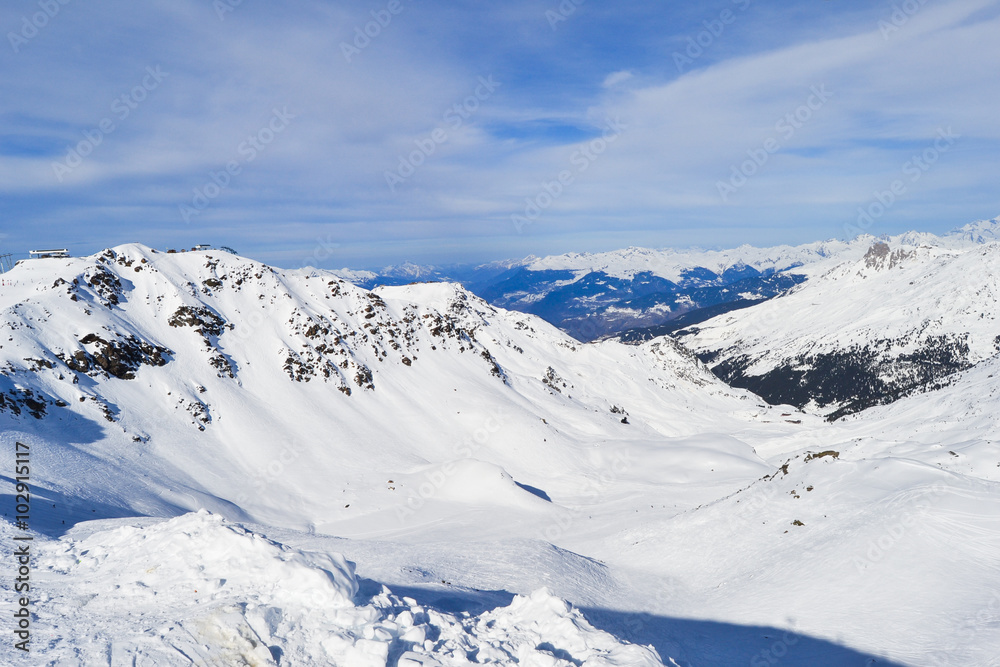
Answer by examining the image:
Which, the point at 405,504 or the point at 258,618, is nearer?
the point at 258,618

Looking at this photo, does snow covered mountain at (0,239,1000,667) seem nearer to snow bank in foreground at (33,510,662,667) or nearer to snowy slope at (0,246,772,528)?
snow bank in foreground at (33,510,662,667)

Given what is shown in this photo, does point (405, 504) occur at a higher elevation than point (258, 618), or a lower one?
lower

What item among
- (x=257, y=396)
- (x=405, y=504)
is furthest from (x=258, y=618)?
(x=257, y=396)

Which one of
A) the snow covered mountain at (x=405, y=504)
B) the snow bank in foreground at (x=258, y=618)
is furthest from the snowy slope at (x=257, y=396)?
the snow bank in foreground at (x=258, y=618)

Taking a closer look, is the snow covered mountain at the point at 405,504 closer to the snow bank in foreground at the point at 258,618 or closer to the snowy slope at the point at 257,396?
the snow bank in foreground at the point at 258,618

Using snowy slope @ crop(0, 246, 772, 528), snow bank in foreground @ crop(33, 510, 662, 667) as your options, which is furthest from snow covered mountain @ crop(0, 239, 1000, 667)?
snowy slope @ crop(0, 246, 772, 528)

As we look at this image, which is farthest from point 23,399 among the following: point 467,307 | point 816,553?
point 467,307

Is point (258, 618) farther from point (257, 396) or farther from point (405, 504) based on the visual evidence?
point (257, 396)
